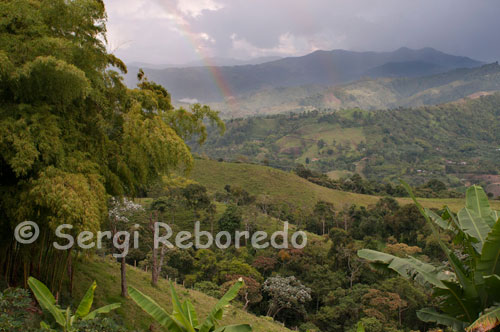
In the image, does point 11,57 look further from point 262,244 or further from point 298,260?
point 262,244

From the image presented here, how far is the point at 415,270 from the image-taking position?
4984 millimetres

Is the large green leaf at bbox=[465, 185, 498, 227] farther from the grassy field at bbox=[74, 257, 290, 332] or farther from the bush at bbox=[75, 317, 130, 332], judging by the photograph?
the bush at bbox=[75, 317, 130, 332]

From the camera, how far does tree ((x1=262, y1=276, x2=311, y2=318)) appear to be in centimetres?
2040

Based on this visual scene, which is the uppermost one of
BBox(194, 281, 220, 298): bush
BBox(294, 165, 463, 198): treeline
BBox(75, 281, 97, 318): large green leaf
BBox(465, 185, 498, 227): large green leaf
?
BBox(465, 185, 498, 227): large green leaf

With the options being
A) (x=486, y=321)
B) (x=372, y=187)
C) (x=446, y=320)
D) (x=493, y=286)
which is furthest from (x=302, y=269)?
(x=372, y=187)

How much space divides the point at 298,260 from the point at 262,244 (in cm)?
495

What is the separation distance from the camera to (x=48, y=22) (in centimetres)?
659

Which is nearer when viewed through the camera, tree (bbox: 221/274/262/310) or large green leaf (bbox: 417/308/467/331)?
large green leaf (bbox: 417/308/467/331)

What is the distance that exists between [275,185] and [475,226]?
5881 cm

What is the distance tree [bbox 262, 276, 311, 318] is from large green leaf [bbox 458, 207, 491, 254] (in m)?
16.4

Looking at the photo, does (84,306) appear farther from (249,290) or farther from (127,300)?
(249,290)

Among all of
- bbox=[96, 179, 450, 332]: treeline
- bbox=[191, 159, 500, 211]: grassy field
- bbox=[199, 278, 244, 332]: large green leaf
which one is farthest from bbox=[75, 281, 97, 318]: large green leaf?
bbox=[191, 159, 500, 211]: grassy field

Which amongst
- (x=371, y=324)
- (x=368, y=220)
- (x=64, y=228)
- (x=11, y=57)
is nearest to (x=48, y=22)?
(x=11, y=57)

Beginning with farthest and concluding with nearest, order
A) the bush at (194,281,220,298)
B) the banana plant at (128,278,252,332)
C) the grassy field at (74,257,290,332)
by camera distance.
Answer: the bush at (194,281,220,298)
the grassy field at (74,257,290,332)
the banana plant at (128,278,252,332)
